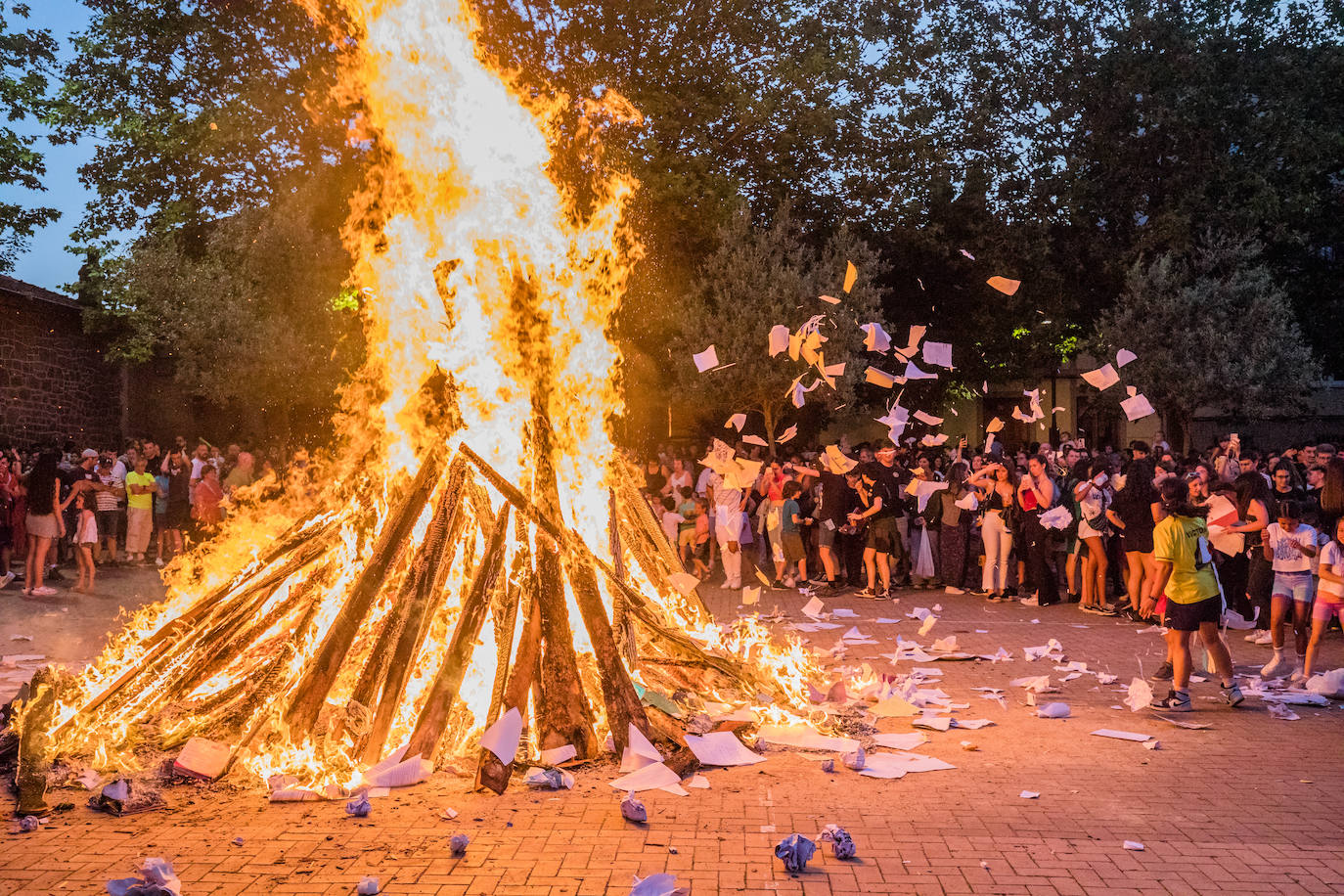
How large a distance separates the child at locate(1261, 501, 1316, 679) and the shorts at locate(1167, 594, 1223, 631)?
5.78 feet

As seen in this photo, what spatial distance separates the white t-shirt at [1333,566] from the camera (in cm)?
860

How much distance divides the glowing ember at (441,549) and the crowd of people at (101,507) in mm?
6897

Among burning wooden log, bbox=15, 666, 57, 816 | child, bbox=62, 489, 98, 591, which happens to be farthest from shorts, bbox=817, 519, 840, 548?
burning wooden log, bbox=15, 666, 57, 816

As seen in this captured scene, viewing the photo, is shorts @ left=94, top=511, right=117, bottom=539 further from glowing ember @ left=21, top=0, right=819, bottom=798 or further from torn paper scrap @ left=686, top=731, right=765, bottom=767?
torn paper scrap @ left=686, top=731, right=765, bottom=767

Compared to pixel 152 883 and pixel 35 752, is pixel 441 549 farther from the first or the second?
pixel 152 883

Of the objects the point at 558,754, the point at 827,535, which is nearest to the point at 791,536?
the point at 827,535

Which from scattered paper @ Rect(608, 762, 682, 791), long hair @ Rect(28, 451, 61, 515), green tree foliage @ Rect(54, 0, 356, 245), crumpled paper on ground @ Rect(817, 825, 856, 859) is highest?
green tree foliage @ Rect(54, 0, 356, 245)

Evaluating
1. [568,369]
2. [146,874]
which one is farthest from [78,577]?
[146,874]

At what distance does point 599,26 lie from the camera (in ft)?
77.0

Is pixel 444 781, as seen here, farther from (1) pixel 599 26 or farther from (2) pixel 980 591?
(1) pixel 599 26

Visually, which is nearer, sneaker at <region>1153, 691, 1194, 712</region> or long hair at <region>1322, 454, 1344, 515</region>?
sneaker at <region>1153, 691, 1194, 712</region>

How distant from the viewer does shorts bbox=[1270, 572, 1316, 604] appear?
9359 mm

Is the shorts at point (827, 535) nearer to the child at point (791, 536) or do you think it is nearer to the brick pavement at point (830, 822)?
the child at point (791, 536)

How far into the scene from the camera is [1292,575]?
9.42 meters
